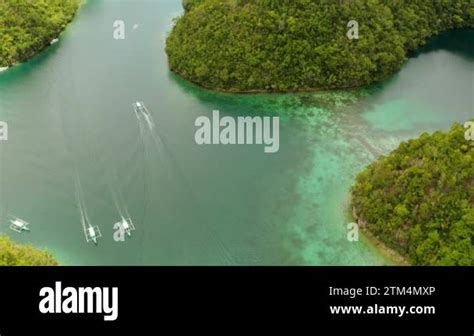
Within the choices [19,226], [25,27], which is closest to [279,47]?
[19,226]

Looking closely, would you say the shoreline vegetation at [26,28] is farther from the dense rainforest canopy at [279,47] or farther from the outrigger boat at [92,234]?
the outrigger boat at [92,234]

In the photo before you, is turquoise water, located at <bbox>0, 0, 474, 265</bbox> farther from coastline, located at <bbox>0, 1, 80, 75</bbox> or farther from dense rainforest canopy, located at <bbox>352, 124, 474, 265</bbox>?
dense rainforest canopy, located at <bbox>352, 124, 474, 265</bbox>

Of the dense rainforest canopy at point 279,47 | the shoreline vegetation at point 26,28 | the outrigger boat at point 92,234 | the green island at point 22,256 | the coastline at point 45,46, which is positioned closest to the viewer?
the green island at point 22,256

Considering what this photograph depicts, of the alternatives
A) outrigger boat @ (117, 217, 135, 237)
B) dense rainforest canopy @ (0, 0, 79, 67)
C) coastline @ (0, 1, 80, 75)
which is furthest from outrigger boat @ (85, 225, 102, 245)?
dense rainforest canopy @ (0, 0, 79, 67)

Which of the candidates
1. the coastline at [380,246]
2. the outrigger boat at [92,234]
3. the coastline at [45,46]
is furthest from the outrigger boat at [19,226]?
the coastline at [45,46]

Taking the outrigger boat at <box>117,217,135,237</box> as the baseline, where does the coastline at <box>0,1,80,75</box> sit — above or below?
above
